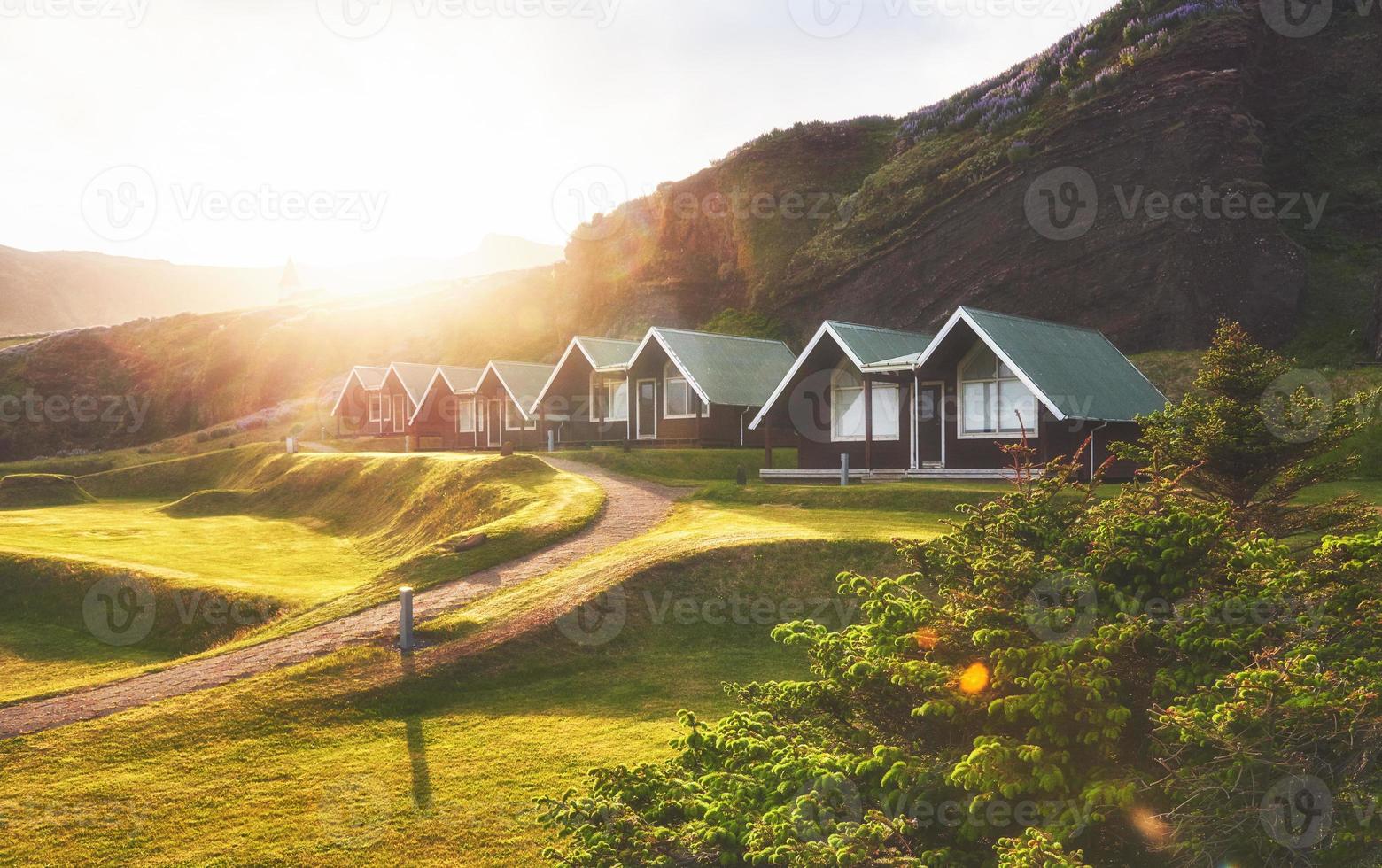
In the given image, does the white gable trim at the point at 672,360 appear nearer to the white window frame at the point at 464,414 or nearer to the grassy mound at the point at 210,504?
the white window frame at the point at 464,414

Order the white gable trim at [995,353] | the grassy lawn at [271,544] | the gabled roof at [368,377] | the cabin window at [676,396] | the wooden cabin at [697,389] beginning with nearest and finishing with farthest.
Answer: the grassy lawn at [271,544] < the white gable trim at [995,353] < the wooden cabin at [697,389] < the cabin window at [676,396] < the gabled roof at [368,377]

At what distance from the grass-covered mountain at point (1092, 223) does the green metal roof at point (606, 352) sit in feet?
51.2

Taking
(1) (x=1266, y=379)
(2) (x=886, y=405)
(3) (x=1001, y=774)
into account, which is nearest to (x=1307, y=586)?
(3) (x=1001, y=774)

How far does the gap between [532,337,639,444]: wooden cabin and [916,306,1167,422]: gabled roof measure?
20816 mm

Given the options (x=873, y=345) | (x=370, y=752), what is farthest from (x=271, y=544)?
(x=370, y=752)

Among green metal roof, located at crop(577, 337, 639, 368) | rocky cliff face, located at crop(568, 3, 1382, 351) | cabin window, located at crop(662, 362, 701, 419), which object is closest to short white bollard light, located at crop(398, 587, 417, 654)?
cabin window, located at crop(662, 362, 701, 419)

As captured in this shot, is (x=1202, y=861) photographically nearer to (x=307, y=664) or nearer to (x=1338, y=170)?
(x=307, y=664)

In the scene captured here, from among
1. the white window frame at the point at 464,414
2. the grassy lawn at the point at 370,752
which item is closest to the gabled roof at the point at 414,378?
the white window frame at the point at 464,414

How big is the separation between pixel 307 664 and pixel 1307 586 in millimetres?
14688

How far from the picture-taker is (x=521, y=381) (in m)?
55.1

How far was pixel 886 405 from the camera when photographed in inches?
1362

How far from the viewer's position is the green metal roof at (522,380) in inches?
2103

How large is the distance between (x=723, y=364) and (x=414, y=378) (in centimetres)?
2871

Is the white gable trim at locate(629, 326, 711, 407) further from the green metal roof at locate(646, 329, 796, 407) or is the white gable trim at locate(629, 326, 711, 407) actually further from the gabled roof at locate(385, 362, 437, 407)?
the gabled roof at locate(385, 362, 437, 407)
